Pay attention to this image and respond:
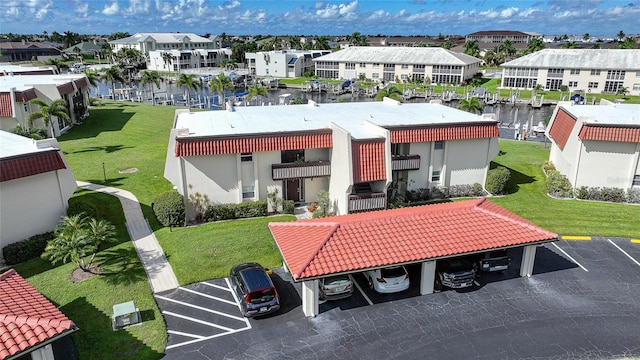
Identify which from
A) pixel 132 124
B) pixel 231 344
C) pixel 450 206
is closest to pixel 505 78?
pixel 132 124

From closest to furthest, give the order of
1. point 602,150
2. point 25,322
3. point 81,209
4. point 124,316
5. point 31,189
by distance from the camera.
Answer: point 25,322, point 124,316, point 31,189, point 81,209, point 602,150

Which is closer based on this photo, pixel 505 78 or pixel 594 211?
pixel 594 211

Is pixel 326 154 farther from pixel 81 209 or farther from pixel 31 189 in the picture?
pixel 31 189

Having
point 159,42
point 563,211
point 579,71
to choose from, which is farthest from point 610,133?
point 159,42

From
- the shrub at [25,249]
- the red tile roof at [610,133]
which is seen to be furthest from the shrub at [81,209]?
the red tile roof at [610,133]

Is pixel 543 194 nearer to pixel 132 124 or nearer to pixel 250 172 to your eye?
pixel 250 172

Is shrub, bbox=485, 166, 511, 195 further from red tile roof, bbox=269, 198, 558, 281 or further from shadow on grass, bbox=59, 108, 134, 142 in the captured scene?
shadow on grass, bbox=59, 108, 134, 142
